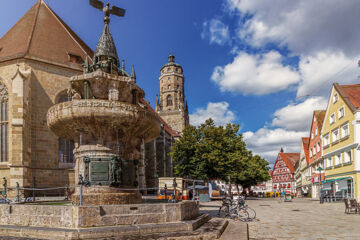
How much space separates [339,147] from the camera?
2878 cm

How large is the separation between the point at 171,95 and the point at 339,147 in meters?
50.4

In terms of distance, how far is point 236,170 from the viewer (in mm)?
32344

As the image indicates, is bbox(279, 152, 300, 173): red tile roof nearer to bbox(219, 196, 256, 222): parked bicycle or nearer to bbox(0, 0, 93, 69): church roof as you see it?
bbox(0, 0, 93, 69): church roof

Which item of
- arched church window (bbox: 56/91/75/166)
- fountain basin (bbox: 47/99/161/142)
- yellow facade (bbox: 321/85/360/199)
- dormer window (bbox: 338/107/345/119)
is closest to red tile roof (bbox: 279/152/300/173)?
yellow facade (bbox: 321/85/360/199)

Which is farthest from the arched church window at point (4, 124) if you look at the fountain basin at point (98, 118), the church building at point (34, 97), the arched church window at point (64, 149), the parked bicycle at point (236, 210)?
the parked bicycle at point (236, 210)

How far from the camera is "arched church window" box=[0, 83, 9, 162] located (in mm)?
25520

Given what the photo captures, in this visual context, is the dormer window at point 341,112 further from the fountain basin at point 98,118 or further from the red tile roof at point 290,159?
the red tile roof at point 290,159

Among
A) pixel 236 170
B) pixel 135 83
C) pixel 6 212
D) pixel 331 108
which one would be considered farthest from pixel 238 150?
pixel 6 212

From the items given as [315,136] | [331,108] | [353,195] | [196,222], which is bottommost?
[353,195]

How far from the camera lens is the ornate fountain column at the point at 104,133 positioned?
8922mm

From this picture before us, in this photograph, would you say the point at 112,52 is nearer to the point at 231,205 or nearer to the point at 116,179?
the point at 116,179

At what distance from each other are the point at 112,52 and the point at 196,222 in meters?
6.68

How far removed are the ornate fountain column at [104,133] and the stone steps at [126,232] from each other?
1675mm

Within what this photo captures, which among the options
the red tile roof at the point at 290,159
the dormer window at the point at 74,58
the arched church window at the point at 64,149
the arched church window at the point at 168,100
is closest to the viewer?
the arched church window at the point at 64,149
